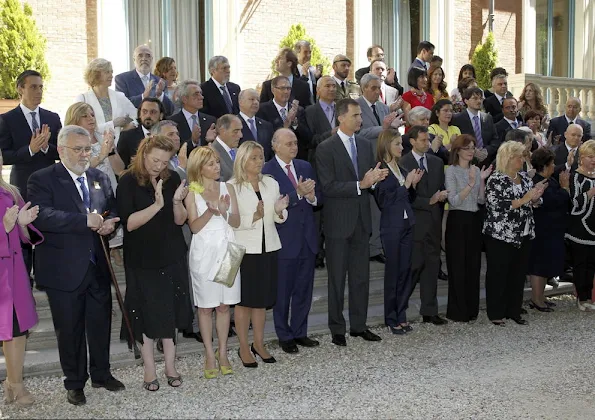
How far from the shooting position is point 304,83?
31.7ft

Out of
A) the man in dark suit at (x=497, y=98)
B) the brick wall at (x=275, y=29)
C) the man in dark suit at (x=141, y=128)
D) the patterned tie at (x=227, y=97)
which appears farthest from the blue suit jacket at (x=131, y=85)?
the brick wall at (x=275, y=29)

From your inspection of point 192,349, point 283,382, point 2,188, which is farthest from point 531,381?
point 2,188

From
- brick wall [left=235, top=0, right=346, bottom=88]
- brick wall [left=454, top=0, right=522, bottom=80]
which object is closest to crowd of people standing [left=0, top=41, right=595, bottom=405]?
brick wall [left=235, top=0, right=346, bottom=88]

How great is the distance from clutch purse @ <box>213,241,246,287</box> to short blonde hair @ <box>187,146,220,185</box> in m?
0.62

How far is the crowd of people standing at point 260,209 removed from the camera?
573cm

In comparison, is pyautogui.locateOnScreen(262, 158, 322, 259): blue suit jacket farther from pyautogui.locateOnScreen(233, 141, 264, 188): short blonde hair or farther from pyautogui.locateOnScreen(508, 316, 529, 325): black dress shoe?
pyautogui.locateOnScreen(508, 316, 529, 325): black dress shoe

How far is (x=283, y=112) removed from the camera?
889 centimetres

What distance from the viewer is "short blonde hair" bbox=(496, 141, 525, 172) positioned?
8.47 m

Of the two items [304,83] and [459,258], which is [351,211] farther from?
[304,83]

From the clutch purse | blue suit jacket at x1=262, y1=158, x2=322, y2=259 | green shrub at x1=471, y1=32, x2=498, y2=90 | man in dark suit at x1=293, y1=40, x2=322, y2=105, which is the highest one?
green shrub at x1=471, y1=32, x2=498, y2=90

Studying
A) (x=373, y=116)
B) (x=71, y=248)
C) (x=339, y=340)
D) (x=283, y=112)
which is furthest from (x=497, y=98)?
(x=71, y=248)

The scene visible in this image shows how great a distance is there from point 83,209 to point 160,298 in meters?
0.90

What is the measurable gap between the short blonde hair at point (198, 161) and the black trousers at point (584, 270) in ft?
17.4

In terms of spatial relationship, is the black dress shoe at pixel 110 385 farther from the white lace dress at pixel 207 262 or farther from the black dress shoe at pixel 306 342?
the black dress shoe at pixel 306 342
